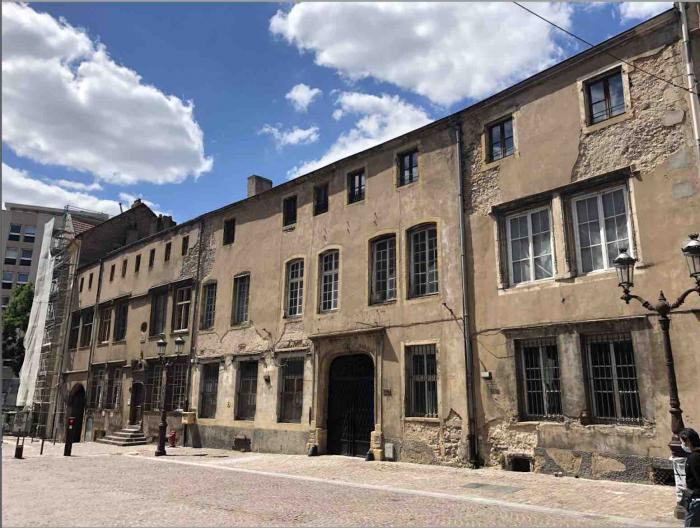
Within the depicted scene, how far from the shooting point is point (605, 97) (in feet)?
41.8

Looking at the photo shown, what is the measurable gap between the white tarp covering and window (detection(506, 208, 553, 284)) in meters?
33.0

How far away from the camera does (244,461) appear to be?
16625 millimetres

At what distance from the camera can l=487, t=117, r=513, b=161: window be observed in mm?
14445

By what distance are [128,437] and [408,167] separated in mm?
16846

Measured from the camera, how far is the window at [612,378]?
1125cm

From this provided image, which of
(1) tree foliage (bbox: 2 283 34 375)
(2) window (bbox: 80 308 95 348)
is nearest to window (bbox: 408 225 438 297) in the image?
(2) window (bbox: 80 308 95 348)

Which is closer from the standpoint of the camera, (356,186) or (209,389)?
(356,186)

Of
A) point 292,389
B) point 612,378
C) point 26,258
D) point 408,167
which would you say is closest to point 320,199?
point 408,167

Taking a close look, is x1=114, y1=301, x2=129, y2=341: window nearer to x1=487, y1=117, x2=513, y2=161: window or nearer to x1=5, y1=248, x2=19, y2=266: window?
x1=487, y1=117, x2=513, y2=161: window

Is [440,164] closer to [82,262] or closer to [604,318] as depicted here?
[604,318]

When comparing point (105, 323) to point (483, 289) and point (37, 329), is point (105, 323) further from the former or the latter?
point (483, 289)

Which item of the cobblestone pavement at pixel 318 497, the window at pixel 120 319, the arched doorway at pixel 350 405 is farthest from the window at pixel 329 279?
the window at pixel 120 319

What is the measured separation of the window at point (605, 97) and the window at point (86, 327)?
2840 cm

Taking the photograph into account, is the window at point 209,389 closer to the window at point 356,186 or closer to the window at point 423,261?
the window at point 356,186
